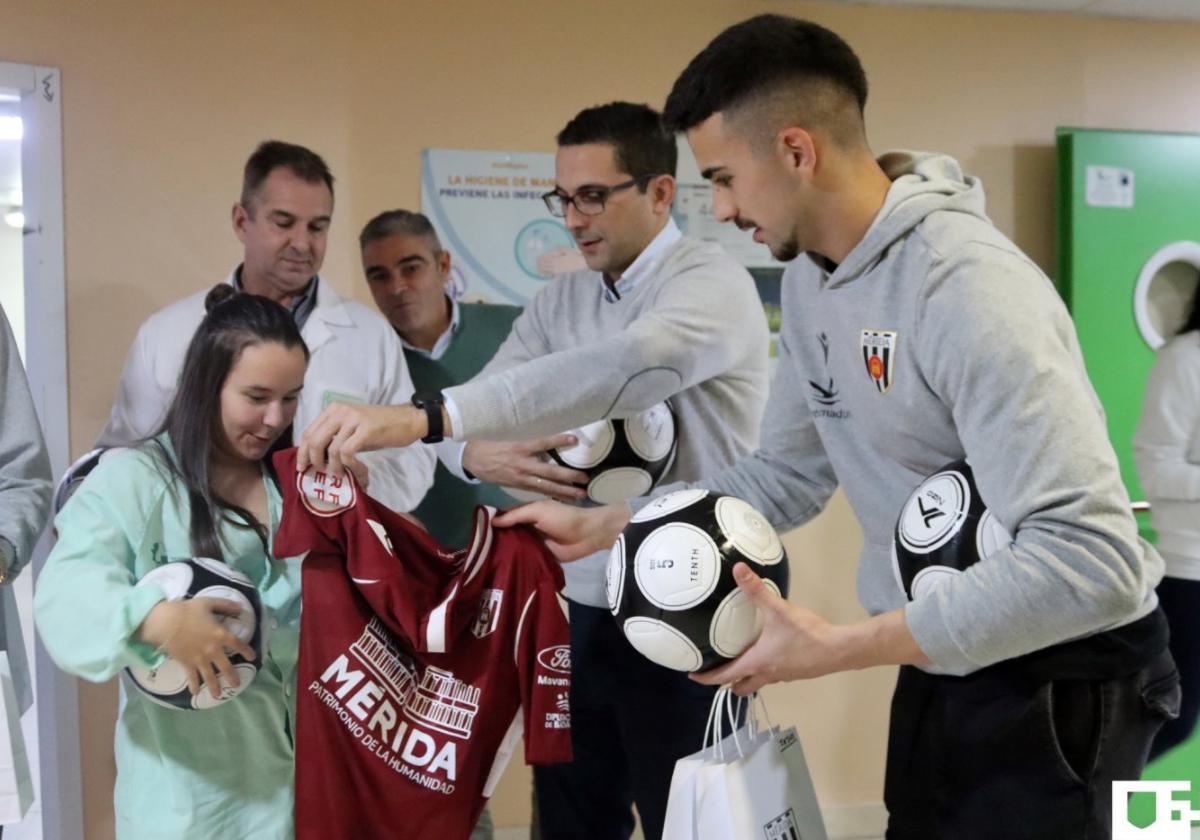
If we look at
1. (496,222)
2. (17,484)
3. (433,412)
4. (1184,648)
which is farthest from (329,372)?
(1184,648)

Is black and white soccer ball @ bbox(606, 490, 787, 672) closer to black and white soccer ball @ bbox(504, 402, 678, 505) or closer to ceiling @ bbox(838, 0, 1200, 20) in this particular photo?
black and white soccer ball @ bbox(504, 402, 678, 505)

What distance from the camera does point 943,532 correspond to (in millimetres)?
1382

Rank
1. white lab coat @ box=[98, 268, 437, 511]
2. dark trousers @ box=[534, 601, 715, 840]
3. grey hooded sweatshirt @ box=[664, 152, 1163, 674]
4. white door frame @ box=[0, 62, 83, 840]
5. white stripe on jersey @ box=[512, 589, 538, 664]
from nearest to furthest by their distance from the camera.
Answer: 1. grey hooded sweatshirt @ box=[664, 152, 1163, 674]
2. white stripe on jersey @ box=[512, 589, 538, 664]
3. dark trousers @ box=[534, 601, 715, 840]
4. white lab coat @ box=[98, 268, 437, 511]
5. white door frame @ box=[0, 62, 83, 840]

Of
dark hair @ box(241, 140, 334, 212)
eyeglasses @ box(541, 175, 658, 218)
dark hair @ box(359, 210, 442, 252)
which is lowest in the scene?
eyeglasses @ box(541, 175, 658, 218)

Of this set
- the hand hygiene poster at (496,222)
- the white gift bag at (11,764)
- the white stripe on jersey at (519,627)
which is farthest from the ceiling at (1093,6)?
the white gift bag at (11,764)

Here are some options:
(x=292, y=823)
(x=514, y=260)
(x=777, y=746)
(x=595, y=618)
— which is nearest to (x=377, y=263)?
(x=514, y=260)

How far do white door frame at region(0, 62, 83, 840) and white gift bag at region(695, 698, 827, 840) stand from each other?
208 cm

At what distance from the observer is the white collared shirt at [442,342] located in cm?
302

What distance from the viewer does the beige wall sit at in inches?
112

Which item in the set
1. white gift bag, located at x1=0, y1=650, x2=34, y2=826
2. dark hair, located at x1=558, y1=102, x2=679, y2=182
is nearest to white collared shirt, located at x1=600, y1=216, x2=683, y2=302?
dark hair, located at x1=558, y1=102, x2=679, y2=182

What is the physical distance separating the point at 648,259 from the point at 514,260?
1.02m

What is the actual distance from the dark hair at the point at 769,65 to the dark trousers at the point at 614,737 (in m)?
1.07

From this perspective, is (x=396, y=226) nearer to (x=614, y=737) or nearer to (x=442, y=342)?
(x=442, y=342)

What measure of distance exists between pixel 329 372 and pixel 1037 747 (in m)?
1.91
